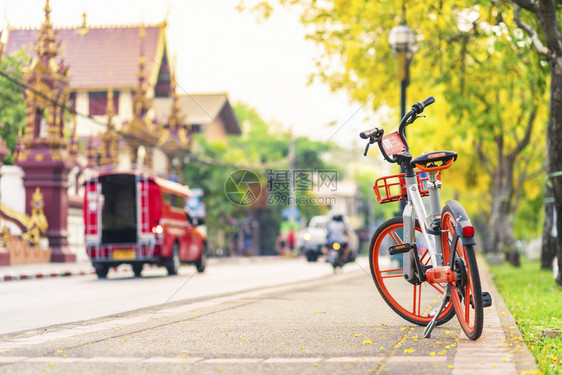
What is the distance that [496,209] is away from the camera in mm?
29094

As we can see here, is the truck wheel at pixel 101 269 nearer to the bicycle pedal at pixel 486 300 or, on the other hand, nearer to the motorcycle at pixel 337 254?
the motorcycle at pixel 337 254

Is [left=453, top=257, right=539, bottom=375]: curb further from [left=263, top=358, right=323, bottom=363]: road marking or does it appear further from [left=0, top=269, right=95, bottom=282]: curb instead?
[left=0, top=269, right=95, bottom=282]: curb

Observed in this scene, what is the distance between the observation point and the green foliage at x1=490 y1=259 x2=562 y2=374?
6216 mm

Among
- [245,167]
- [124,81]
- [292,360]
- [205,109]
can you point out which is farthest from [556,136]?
[205,109]

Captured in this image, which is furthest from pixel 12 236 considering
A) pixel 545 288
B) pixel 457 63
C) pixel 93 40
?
pixel 545 288

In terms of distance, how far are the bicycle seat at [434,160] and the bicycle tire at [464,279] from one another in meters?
0.34

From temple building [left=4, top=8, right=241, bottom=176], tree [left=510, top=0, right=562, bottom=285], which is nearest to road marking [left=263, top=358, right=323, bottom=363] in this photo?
tree [left=510, top=0, right=562, bottom=285]

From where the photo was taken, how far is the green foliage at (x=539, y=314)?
6.22 metres

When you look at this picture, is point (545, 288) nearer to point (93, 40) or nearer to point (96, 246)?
point (96, 246)

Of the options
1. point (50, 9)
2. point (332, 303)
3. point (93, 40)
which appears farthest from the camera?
point (93, 40)

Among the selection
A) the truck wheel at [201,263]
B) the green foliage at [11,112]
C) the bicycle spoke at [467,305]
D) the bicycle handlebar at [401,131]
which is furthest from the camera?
the green foliage at [11,112]

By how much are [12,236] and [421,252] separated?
22592 millimetres

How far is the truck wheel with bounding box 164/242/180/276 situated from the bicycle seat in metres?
16.6

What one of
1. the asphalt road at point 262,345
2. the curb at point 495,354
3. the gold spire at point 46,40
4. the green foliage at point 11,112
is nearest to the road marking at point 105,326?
the asphalt road at point 262,345
